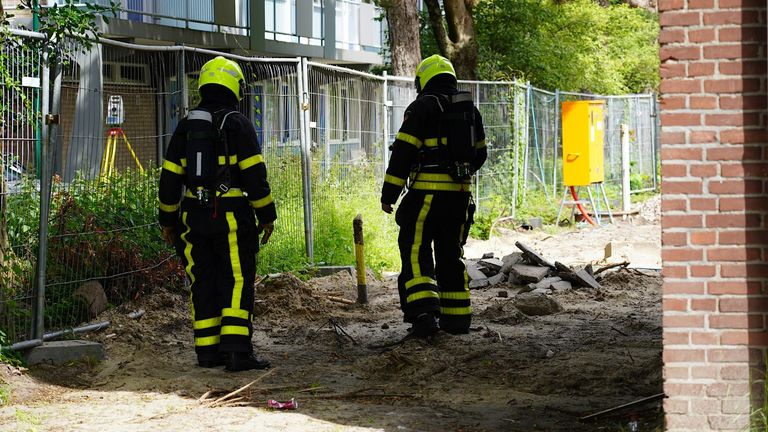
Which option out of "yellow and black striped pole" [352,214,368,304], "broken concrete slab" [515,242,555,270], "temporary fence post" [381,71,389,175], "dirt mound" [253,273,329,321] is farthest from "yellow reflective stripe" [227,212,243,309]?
"temporary fence post" [381,71,389,175]

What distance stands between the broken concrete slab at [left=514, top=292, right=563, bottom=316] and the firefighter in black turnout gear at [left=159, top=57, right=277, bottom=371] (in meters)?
3.34

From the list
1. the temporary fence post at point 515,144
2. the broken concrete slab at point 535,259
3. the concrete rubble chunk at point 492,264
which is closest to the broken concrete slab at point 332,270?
the concrete rubble chunk at point 492,264

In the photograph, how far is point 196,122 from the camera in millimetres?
7770

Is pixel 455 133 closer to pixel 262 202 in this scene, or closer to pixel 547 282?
pixel 262 202

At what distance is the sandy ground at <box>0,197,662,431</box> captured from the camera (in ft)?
21.2

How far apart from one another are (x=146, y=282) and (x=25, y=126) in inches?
103

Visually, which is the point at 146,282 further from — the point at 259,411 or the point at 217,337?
the point at 259,411

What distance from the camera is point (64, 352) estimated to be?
8000 millimetres

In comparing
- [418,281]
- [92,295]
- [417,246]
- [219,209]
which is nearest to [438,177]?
[417,246]

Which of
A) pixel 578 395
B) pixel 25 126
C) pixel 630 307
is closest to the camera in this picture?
pixel 578 395

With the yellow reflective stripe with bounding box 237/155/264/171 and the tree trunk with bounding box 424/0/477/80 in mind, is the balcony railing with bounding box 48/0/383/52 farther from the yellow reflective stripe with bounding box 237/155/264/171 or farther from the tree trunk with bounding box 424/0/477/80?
the yellow reflective stripe with bounding box 237/155/264/171

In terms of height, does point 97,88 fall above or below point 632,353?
above

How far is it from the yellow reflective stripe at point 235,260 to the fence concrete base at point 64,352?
1119 millimetres

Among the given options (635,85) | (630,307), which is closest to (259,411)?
(630,307)
